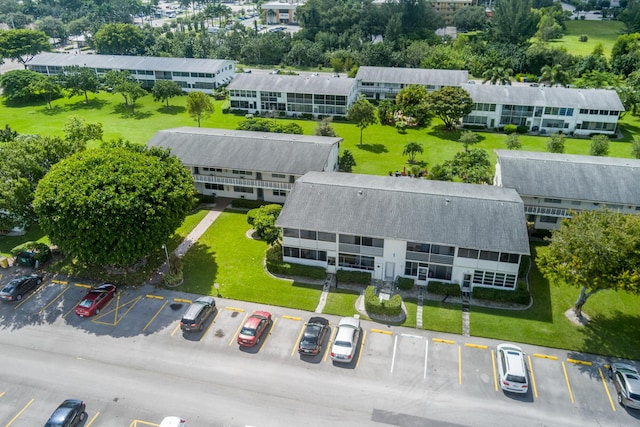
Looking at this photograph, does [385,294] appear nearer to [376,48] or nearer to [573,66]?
[376,48]

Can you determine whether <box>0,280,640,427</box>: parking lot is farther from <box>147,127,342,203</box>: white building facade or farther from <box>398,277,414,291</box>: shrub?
<box>147,127,342,203</box>: white building facade

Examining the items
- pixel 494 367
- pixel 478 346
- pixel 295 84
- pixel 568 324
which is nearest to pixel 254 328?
pixel 478 346

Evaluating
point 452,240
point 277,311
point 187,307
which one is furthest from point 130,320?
point 452,240

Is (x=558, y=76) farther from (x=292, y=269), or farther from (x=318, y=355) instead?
(x=318, y=355)

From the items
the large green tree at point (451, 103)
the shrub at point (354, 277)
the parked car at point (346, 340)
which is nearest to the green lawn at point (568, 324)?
the shrub at point (354, 277)

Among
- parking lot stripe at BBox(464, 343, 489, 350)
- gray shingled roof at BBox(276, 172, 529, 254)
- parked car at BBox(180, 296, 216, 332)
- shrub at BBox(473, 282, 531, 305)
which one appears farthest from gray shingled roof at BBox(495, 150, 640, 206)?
parked car at BBox(180, 296, 216, 332)
